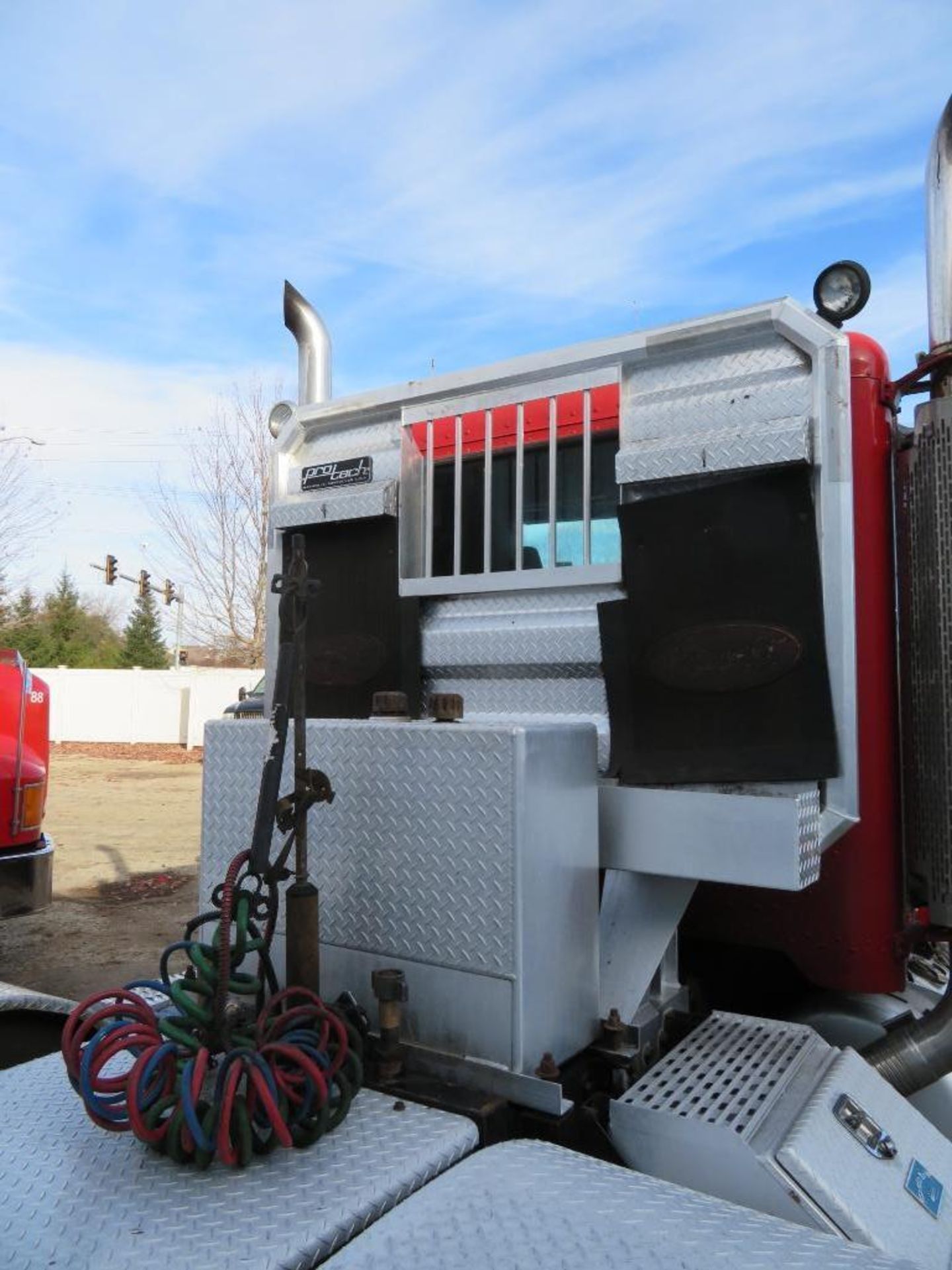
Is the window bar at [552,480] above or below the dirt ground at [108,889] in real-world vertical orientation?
above

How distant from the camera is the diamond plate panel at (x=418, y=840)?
6.30 feet

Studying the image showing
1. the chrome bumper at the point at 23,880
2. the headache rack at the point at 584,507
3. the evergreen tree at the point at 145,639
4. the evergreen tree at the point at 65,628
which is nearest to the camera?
the headache rack at the point at 584,507

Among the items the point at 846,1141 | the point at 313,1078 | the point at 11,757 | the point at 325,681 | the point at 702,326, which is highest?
the point at 702,326

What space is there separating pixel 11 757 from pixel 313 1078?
9.37ft

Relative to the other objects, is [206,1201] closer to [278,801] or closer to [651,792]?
[278,801]

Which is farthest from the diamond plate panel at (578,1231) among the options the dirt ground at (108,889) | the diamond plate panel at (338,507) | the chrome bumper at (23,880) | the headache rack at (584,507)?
the dirt ground at (108,889)

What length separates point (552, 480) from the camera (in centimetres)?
255

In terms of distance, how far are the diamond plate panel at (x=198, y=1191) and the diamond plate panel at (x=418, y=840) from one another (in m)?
0.34

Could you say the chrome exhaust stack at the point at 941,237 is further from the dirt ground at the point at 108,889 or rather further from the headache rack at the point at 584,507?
the dirt ground at the point at 108,889

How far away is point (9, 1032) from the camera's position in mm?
2342

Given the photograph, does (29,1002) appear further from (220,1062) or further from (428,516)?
(428,516)

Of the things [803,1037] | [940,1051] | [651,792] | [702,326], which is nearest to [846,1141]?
[803,1037]

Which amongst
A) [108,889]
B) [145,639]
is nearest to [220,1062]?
[108,889]

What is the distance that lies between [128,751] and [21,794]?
2059 cm
